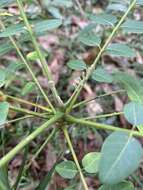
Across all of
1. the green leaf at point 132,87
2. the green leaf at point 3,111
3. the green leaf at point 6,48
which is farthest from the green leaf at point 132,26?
the green leaf at point 3,111

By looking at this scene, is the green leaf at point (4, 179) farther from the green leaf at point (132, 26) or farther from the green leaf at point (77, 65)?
the green leaf at point (132, 26)

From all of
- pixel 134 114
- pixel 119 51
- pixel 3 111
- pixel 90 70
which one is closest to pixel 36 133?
pixel 3 111

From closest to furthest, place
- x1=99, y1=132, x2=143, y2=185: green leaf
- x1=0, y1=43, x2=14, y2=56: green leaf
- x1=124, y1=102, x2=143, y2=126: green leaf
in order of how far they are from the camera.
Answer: x1=99, y1=132, x2=143, y2=185: green leaf < x1=124, y1=102, x2=143, y2=126: green leaf < x1=0, y1=43, x2=14, y2=56: green leaf

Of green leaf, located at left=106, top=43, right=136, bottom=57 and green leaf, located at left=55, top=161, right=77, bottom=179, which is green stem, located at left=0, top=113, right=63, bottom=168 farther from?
green leaf, located at left=106, top=43, right=136, bottom=57

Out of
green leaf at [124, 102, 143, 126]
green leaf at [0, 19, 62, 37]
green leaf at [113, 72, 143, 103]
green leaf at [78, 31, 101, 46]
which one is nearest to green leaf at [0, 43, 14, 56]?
green leaf at [0, 19, 62, 37]

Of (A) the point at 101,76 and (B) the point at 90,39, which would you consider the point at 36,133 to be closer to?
(A) the point at 101,76
